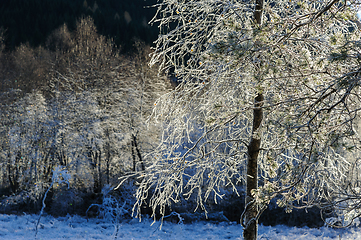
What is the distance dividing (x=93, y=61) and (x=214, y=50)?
47.5ft

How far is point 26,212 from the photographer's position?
13.1 m

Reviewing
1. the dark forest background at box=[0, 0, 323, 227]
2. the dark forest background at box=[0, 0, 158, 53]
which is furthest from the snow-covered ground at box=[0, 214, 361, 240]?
the dark forest background at box=[0, 0, 158, 53]

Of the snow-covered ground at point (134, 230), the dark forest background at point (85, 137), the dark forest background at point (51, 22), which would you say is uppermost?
→ the dark forest background at point (51, 22)

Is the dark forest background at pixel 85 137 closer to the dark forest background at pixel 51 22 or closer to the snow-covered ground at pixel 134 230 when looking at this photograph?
the snow-covered ground at pixel 134 230

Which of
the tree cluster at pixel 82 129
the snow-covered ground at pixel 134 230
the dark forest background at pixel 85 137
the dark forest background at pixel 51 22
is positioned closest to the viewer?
the snow-covered ground at pixel 134 230

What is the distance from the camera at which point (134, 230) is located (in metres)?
11.6

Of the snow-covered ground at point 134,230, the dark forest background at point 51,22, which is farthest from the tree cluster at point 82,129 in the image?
the dark forest background at point 51,22

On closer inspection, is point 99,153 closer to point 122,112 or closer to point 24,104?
point 122,112

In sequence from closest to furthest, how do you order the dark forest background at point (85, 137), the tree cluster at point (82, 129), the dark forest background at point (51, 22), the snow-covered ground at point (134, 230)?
the snow-covered ground at point (134, 230)
the dark forest background at point (85, 137)
the tree cluster at point (82, 129)
the dark forest background at point (51, 22)

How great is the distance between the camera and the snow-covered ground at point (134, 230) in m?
10.2

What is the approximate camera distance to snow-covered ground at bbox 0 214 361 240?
10.2 metres

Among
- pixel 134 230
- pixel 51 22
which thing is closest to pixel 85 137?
pixel 134 230

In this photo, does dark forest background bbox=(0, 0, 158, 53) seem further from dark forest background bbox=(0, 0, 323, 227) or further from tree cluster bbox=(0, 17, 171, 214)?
tree cluster bbox=(0, 17, 171, 214)

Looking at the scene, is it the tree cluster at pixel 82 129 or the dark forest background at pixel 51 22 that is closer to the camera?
the tree cluster at pixel 82 129
